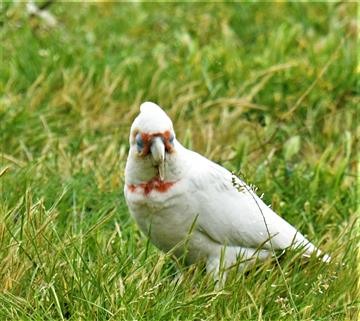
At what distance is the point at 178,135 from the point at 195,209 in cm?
163

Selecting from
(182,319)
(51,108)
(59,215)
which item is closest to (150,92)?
(51,108)

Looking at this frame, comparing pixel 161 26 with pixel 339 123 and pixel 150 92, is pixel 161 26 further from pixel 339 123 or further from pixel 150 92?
pixel 339 123

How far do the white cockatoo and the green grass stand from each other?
0.26 feet

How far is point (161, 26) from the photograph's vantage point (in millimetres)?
6734

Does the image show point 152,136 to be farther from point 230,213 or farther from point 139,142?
point 230,213

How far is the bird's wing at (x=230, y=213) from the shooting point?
12.0 ft

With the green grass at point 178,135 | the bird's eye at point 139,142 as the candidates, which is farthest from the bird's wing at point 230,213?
the bird's eye at point 139,142

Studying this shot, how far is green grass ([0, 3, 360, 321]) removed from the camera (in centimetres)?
345

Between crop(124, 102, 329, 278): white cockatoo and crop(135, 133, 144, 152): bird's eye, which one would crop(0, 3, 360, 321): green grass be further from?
crop(135, 133, 144, 152): bird's eye

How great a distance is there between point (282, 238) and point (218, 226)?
23cm

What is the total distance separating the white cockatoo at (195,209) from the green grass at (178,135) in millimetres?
80

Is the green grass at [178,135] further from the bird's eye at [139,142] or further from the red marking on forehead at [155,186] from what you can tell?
the bird's eye at [139,142]

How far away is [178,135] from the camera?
5.26 m

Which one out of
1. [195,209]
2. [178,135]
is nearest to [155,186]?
[195,209]
